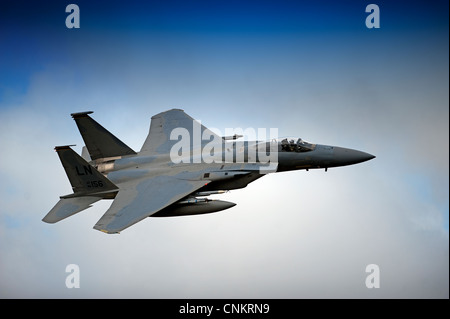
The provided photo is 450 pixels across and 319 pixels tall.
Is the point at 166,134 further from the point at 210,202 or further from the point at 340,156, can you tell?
the point at 340,156

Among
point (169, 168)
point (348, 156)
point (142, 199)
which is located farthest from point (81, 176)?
point (348, 156)

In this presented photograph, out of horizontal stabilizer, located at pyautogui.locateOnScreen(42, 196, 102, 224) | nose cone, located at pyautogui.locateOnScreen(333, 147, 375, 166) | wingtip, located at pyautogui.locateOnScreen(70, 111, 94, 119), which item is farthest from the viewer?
wingtip, located at pyautogui.locateOnScreen(70, 111, 94, 119)

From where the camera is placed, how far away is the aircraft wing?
2214 centimetres

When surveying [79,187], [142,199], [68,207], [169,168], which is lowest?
[68,207]

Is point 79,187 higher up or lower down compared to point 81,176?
lower down

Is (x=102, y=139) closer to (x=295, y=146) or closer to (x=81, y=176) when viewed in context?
(x=81, y=176)

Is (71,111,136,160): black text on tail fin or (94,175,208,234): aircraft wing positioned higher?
(71,111,136,160): black text on tail fin

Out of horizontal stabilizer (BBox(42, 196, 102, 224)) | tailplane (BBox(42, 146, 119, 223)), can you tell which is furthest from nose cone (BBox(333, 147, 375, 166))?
horizontal stabilizer (BBox(42, 196, 102, 224))

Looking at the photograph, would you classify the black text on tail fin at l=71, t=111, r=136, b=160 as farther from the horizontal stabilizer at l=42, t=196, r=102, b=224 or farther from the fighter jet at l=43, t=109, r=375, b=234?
the horizontal stabilizer at l=42, t=196, r=102, b=224

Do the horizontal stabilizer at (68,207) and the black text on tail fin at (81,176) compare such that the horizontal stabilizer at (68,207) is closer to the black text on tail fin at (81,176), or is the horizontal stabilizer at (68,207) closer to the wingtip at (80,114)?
the black text on tail fin at (81,176)

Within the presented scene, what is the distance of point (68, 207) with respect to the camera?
950 inches

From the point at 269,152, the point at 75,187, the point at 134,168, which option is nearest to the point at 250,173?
the point at 269,152

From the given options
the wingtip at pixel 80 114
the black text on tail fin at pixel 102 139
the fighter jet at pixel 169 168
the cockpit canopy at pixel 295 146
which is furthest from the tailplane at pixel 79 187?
the cockpit canopy at pixel 295 146

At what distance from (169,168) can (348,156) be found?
7094mm
